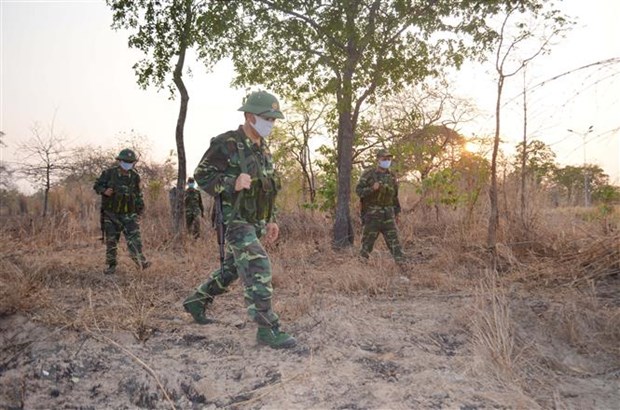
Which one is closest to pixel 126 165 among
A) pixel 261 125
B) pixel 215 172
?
pixel 215 172

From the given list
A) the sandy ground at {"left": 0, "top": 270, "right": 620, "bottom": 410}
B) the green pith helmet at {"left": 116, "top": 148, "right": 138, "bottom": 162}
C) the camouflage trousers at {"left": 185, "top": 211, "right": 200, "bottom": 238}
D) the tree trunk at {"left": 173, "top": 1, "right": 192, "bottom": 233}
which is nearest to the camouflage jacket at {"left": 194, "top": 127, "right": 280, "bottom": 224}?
the sandy ground at {"left": 0, "top": 270, "right": 620, "bottom": 410}

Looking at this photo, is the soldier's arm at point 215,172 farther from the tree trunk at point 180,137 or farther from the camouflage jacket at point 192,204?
the camouflage jacket at point 192,204

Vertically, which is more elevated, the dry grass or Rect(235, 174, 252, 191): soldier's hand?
Rect(235, 174, 252, 191): soldier's hand

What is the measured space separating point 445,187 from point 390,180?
13.4ft

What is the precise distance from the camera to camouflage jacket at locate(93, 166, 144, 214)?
241 inches

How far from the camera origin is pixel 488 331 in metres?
2.79

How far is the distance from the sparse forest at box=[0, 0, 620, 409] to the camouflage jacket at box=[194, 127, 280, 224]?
3.18 ft

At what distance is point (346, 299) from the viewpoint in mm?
4098

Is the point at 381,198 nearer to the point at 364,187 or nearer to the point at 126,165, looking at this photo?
the point at 364,187

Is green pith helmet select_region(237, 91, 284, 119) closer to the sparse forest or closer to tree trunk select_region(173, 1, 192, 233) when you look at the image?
the sparse forest

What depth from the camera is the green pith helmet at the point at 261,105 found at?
3174 millimetres

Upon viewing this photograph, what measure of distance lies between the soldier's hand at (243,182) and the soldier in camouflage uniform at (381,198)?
342cm

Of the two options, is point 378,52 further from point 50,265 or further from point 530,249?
point 50,265

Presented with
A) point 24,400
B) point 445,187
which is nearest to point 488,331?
point 24,400
